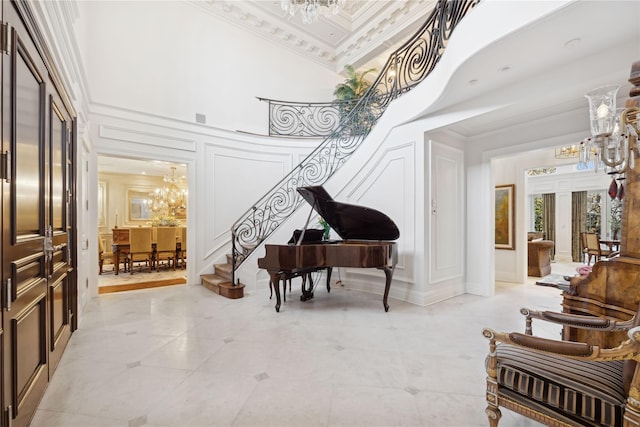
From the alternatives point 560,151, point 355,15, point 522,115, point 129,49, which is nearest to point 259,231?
point 129,49

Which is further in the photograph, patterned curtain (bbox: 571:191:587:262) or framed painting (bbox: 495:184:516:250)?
patterned curtain (bbox: 571:191:587:262)

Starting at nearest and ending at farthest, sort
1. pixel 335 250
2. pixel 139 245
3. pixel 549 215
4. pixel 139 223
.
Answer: pixel 335 250 → pixel 139 245 → pixel 139 223 → pixel 549 215

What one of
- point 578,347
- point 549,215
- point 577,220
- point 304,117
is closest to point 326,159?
point 304,117

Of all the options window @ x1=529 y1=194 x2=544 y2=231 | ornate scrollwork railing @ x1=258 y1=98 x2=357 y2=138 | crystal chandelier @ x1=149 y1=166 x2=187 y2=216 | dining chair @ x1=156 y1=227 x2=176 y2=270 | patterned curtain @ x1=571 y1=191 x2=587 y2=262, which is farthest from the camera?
window @ x1=529 y1=194 x2=544 y2=231

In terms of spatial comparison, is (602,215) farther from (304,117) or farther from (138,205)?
(138,205)

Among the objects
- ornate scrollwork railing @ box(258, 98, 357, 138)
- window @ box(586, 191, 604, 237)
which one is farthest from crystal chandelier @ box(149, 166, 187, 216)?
window @ box(586, 191, 604, 237)

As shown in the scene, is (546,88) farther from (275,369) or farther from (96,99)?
(96,99)

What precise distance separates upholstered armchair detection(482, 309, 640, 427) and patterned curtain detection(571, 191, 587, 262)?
36.4ft

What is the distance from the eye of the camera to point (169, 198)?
8.96 meters

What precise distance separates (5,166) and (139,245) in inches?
233

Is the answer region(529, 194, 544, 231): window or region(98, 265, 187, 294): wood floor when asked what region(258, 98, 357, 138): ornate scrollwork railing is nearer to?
region(98, 265, 187, 294): wood floor

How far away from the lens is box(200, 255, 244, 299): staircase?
184 inches

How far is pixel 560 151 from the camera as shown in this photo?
669 cm

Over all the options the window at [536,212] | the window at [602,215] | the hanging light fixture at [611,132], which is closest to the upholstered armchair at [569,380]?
the hanging light fixture at [611,132]
